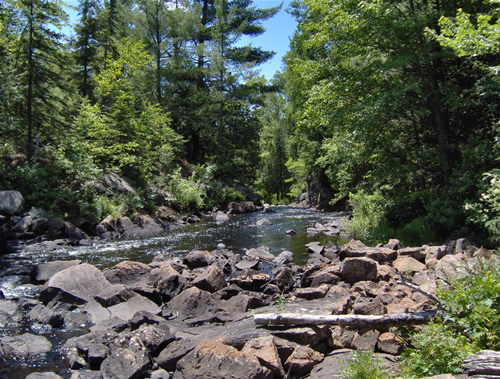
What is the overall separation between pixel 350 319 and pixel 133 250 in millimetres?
10203

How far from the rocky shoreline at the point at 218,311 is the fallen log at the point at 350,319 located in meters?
0.13

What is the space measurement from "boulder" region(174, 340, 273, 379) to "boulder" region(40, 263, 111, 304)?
3992mm

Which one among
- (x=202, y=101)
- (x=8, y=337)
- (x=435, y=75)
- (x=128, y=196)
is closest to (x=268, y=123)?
(x=202, y=101)

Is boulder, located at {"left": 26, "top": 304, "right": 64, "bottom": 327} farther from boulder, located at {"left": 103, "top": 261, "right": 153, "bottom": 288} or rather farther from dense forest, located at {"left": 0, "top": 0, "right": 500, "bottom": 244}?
dense forest, located at {"left": 0, "top": 0, "right": 500, "bottom": 244}

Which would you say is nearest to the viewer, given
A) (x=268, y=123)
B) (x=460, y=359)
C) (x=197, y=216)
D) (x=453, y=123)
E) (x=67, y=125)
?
(x=460, y=359)

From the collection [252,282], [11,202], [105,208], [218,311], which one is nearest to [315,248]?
[252,282]

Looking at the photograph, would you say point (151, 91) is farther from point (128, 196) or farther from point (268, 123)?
point (268, 123)

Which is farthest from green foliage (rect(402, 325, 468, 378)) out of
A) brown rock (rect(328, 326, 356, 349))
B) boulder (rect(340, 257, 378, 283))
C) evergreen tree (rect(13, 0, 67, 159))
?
evergreen tree (rect(13, 0, 67, 159))

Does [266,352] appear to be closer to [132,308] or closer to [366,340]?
[366,340]

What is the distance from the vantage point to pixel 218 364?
14.7 ft

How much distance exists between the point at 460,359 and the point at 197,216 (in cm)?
2094

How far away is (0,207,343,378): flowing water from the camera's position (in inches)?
241

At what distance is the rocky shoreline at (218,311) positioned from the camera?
4660 mm

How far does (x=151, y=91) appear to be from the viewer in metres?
32.2
